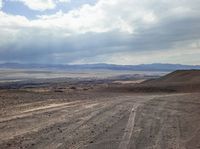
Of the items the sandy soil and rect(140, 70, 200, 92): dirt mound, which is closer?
the sandy soil

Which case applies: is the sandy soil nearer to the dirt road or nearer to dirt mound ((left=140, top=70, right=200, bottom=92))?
the dirt road

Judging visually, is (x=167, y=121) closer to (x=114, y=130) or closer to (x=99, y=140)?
(x=114, y=130)

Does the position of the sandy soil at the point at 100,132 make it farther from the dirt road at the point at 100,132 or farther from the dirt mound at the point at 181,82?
the dirt mound at the point at 181,82

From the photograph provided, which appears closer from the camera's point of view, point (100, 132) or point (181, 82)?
point (100, 132)

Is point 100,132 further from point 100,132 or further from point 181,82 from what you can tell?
point 181,82

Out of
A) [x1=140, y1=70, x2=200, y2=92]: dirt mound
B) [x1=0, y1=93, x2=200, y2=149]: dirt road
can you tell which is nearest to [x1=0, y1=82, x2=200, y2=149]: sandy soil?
[x1=0, y1=93, x2=200, y2=149]: dirt road

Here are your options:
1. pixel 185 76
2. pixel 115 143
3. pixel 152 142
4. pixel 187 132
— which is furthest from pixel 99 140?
pixel 185 76

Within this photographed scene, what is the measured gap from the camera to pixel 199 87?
55.8 m

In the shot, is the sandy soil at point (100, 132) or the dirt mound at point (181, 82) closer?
the sandy soil at point (100, 132)

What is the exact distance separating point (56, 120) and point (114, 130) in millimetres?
4460

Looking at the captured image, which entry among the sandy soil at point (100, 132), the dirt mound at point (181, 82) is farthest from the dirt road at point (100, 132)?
the dirt mound at point (181, 82)

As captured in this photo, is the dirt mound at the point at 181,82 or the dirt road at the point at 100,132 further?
the dirt mound at the point at 181,82

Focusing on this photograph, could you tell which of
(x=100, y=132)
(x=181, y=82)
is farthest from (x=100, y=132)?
(x=181, y=82)

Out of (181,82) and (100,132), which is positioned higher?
(181,82)
